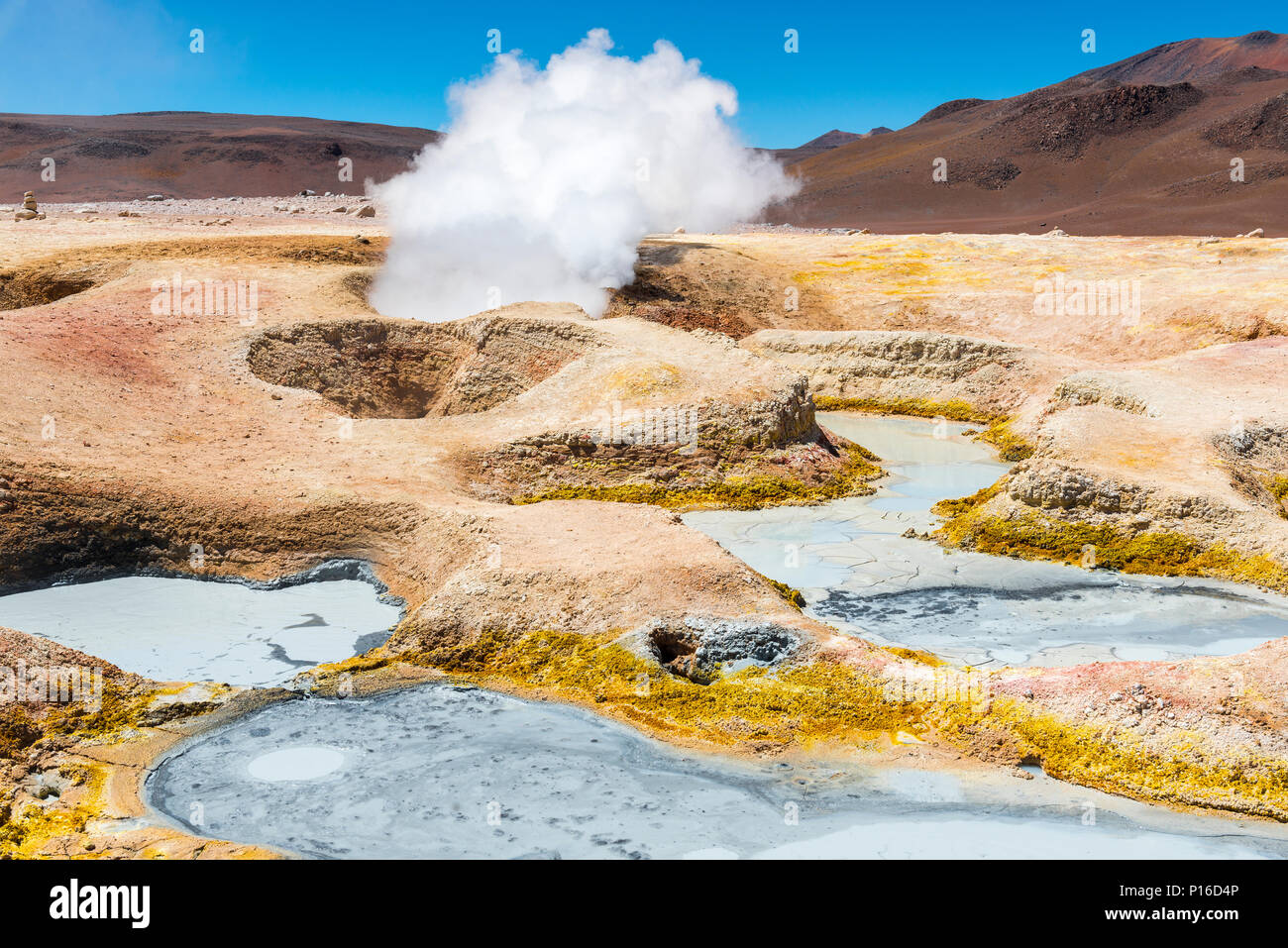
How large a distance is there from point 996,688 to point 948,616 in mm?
2926

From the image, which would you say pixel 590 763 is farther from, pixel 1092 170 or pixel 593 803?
pixel 1092 170

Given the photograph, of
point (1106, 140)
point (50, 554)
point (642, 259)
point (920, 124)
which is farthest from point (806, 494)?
point (920, 124)

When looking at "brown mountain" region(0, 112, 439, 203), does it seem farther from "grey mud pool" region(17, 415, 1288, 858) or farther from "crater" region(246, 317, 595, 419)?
"grey mud pool" region(17, 415, 1288, 858)

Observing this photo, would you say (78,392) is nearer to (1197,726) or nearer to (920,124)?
(1197,726)

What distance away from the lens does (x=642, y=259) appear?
110ft

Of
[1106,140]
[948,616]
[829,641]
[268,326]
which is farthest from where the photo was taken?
[1106,140]

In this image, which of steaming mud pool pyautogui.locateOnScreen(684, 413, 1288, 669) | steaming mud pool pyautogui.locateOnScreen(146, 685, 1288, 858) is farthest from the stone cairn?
steaming mud pool pyautogui.locateOnScreen(146, 685, 1288, 858)

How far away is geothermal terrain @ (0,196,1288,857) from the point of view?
8.40m

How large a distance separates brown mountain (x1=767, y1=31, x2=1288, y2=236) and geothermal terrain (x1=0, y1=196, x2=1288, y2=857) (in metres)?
45.8

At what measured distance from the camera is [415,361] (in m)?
21.4

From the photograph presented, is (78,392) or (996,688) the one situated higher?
(78,392)

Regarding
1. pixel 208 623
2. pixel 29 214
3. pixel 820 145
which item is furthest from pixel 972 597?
pixel 820 145

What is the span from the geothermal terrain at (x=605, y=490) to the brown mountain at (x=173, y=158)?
4874cm

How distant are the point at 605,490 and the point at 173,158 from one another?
75167mm
